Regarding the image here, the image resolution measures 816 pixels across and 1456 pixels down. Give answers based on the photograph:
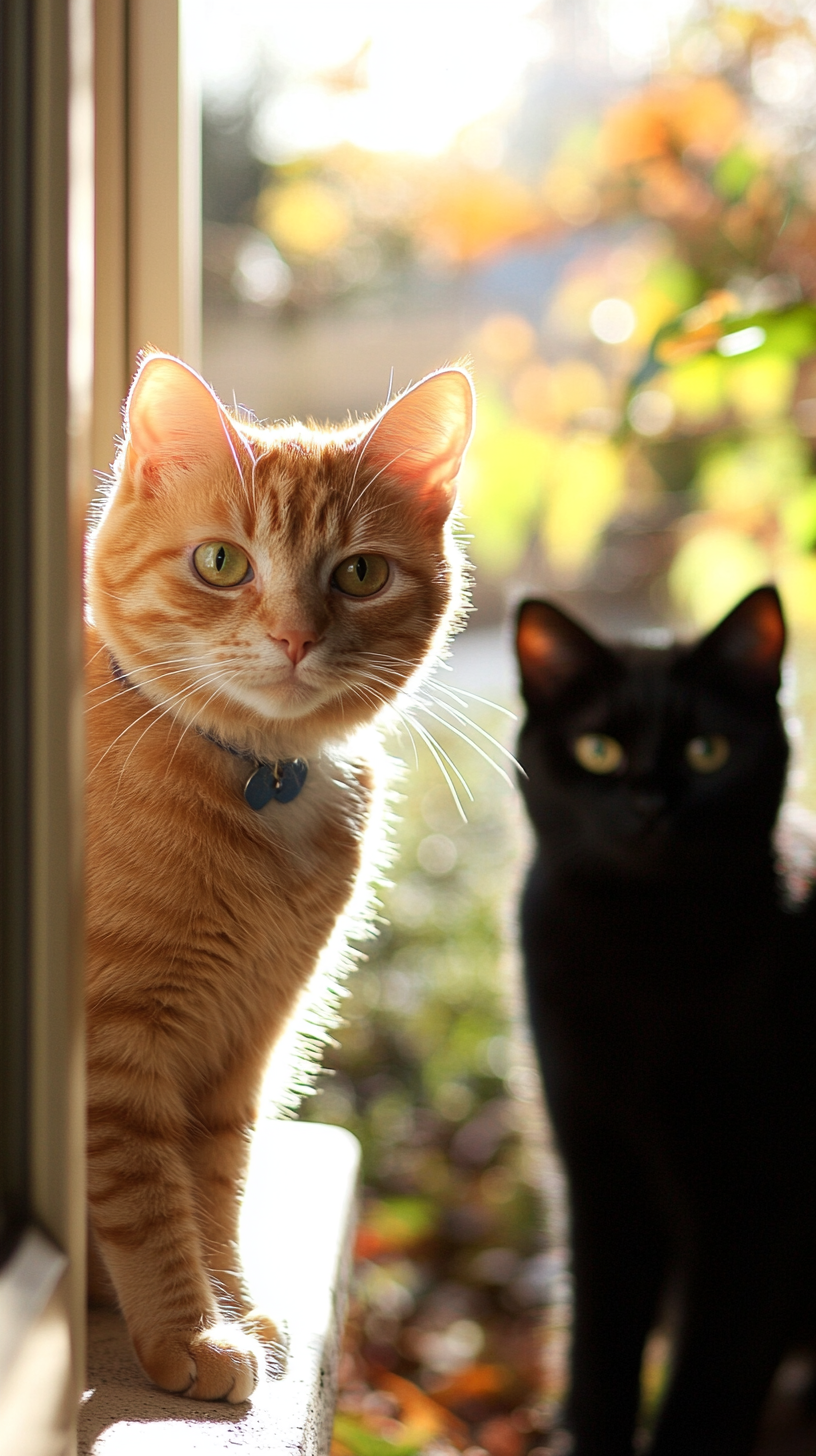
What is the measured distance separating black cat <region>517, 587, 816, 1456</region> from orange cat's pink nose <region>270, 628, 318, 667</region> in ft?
1.47

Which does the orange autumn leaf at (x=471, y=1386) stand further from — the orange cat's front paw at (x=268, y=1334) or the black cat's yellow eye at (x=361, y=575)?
the black cat's yellow eye at (x=361, y=575)

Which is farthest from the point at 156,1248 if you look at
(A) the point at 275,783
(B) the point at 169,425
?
(B) the point at 169,425

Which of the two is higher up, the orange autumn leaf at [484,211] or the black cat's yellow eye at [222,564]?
the orange autumn leaf at [484,211]

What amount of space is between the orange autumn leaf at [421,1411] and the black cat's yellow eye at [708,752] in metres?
0.83

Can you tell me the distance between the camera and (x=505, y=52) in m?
1.44

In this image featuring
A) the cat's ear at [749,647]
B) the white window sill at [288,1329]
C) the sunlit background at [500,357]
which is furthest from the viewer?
the sunlit background at [500,357]

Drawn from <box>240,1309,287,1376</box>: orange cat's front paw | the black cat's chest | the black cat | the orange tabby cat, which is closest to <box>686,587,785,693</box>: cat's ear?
the black cat

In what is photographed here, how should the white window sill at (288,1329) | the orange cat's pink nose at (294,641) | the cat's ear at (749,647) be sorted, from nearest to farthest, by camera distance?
the white window sill at (288,1329), the orange cat's pink nose at (294,641), the cat's ear at (749,647)

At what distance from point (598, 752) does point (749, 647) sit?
194mm

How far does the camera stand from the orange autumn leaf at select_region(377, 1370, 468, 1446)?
4.28ft

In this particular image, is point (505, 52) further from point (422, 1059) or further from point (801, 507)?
point (422, 1059)

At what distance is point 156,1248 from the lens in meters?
0.71

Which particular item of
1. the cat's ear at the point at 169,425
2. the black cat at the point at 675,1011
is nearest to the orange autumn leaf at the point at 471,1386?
the black cat at the point at 675,1011

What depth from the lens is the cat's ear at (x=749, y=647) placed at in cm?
111
